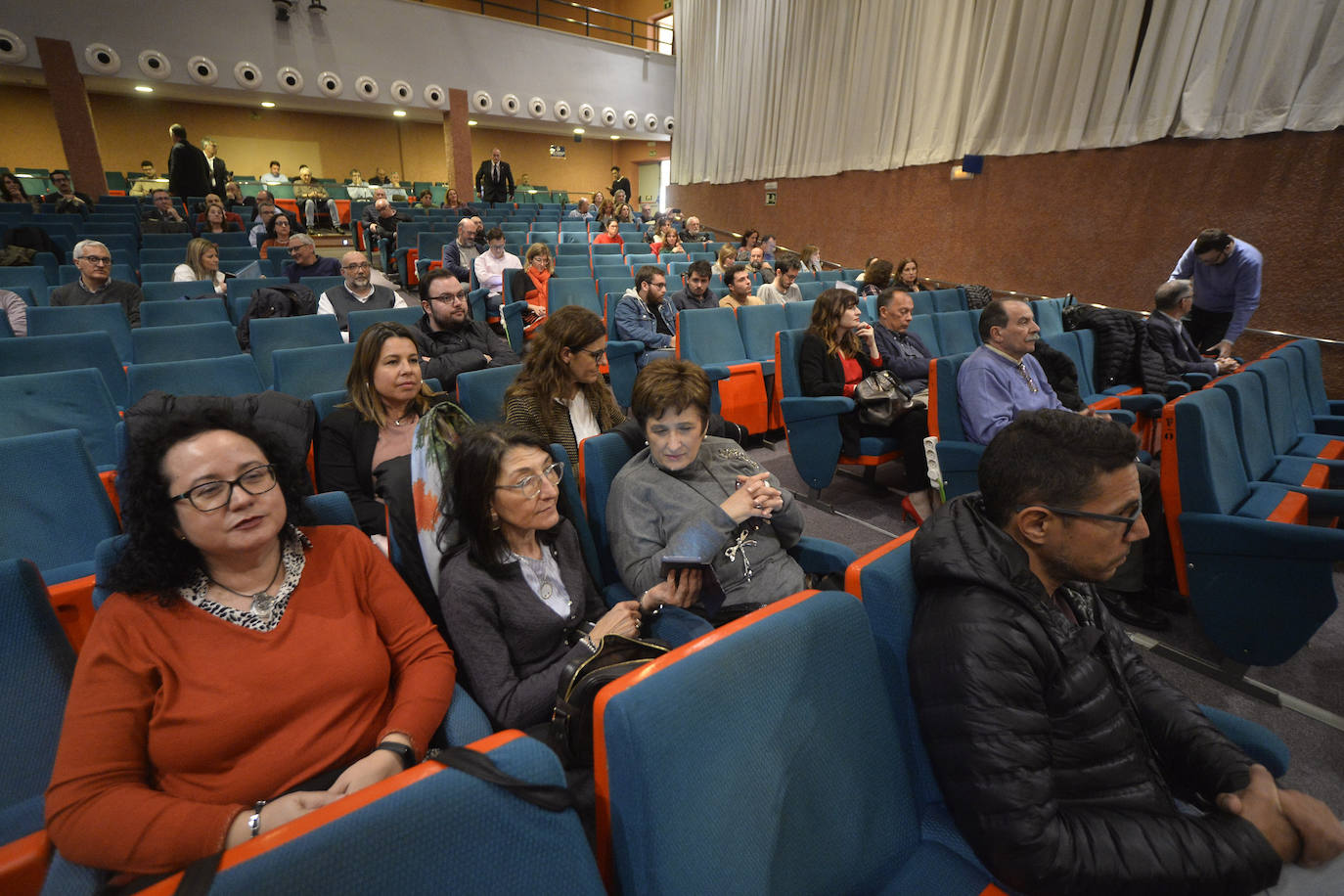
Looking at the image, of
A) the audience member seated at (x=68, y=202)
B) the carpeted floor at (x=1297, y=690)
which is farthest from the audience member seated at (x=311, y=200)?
the carpeted floor at (x=1297, y=690)

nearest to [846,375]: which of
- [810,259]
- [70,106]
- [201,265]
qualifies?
[810,259]

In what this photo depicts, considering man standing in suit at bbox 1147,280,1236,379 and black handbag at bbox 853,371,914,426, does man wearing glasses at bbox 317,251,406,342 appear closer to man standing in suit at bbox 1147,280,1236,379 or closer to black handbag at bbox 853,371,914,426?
black handbag at bbox 853,371,914,426

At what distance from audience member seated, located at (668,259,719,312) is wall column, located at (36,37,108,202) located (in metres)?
10.2

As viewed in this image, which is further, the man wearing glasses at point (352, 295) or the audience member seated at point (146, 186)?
the audience member seated at point (146, 186)

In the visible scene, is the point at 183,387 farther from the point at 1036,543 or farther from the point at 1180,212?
the point at 1180,212

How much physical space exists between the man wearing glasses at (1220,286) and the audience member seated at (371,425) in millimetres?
5198

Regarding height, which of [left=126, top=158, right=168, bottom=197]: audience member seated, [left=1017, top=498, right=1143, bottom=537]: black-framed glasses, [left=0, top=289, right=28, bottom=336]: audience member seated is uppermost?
[left=126, top=158, right=168, bottom=197]: audience member seated

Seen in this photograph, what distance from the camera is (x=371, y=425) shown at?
1913mm

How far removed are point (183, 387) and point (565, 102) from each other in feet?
41.9

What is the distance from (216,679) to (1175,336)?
16.4ft

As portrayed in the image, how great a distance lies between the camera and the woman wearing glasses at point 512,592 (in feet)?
3.85

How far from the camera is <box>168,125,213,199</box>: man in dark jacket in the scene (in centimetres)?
775

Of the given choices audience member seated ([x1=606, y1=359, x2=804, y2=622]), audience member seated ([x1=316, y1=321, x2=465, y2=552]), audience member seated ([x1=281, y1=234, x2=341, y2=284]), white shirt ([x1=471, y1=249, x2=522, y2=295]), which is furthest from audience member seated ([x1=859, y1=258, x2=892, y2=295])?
audience member seated ([x1=281, y1=234, x2=341, y2=284])

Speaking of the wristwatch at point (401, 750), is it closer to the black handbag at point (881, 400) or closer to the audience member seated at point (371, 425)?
the audience member seated at point (371, 425)
